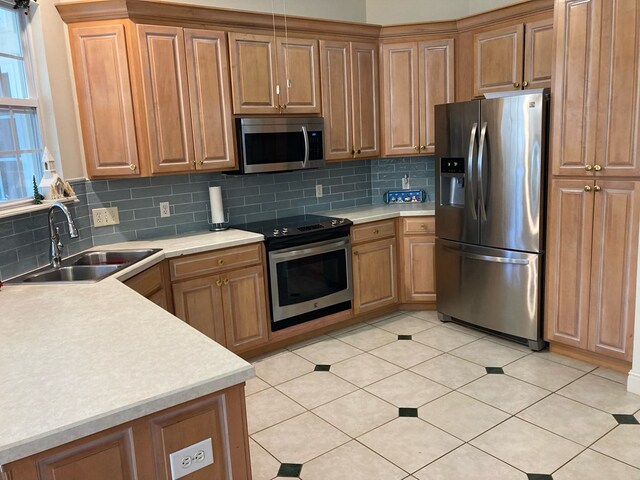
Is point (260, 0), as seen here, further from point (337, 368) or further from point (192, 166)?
point (337, 368)

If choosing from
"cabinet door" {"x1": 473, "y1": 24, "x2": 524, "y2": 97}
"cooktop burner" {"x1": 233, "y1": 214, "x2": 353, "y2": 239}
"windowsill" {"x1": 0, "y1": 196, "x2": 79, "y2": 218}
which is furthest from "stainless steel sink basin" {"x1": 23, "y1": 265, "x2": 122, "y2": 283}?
"cabinet door" {"x1": 473, "y1": 24, "x2": 524, "y2": 97}

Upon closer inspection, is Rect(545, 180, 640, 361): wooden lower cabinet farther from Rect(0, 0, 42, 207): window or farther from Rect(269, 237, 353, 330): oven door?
Rect(0, 0, 42, 207): window

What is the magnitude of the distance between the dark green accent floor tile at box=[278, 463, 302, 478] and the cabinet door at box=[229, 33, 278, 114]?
2.31 metres

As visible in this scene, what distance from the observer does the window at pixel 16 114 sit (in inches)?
111

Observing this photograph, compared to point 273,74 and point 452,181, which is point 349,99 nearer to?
point 273,74

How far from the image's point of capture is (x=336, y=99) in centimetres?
415

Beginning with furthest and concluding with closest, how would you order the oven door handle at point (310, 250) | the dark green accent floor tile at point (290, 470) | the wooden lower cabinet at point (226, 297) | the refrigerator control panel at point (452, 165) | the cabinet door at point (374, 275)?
the cabinet door at point (374, 275) < the refrigerator control panel at point (452, 165) < the oven door handle at point (310, 250) < the wooden lower cabinet at point (226, 297) < the dark green accent floor tile at point (290, 470)

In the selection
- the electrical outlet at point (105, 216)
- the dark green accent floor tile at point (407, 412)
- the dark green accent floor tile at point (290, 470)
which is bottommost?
the dark green accent floor tile at point (290, 470)

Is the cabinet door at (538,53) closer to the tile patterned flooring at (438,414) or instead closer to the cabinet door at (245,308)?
the tile patterned flooring at (438,414)

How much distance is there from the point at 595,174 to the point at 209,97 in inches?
97.2

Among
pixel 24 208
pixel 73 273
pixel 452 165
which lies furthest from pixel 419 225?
pixel 24 208

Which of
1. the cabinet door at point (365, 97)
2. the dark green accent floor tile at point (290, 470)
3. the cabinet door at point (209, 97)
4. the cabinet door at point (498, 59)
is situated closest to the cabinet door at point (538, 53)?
the cabinet door at point (498, 59)

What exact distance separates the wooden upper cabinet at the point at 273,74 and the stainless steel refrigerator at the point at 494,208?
3.31ft

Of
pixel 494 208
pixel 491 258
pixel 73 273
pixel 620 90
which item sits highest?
pixel 620 90
